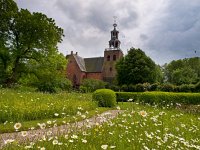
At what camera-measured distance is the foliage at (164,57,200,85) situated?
6731 cm

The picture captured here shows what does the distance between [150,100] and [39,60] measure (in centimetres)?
1490

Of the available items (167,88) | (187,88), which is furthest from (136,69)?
(187,88)

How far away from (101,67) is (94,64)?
2.49 metres

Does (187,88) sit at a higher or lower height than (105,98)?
higher

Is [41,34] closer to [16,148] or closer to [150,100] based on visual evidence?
[150,100]

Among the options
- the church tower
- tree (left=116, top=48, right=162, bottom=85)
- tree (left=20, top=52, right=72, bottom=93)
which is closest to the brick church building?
the church tower

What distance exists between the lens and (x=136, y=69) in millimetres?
51469

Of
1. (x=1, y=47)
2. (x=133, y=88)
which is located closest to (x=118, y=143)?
(x=1, y=47)

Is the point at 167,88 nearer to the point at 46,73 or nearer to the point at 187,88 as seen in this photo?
the point at 187,88

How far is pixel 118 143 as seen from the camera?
600 cm

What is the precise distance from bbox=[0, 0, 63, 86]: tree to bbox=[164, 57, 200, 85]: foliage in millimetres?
39520

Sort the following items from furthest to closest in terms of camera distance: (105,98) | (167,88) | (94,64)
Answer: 1. (94,64)
2. (167,88)
3. (105,98)

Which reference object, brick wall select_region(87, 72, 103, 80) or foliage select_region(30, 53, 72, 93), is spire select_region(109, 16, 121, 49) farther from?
foliage select_region(30, 53, 72, 93)

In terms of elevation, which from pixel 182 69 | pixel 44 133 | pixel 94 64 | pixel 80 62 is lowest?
pixel 44 133
